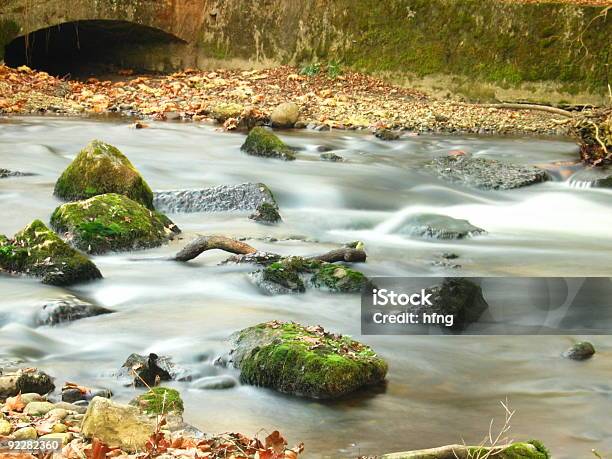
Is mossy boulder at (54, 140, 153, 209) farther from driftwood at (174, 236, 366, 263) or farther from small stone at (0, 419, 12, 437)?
small stone at (0, 419, 12, 437)

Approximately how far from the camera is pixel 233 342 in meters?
4.97

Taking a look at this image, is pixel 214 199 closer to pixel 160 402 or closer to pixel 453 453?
pixel 160 402

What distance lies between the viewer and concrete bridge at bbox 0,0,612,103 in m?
14.2

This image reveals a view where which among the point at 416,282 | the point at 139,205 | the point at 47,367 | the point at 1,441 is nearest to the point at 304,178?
the point at 139,205

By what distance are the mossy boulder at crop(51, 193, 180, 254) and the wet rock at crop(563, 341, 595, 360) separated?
3.19 metres

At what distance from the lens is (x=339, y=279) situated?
6086 mm

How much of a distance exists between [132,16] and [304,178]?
24.5ft

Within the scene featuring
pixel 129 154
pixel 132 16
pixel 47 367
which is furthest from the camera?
pixel 132 16

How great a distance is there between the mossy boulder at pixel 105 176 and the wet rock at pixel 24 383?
11.7ft

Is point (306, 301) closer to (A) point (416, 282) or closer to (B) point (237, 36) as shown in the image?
(A) point (416, 282)

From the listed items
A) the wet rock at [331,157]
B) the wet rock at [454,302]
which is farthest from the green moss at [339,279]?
the wet rock at [331,157]

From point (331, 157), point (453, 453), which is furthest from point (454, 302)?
point (331, 157)

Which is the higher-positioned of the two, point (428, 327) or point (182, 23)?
point (182, 23)

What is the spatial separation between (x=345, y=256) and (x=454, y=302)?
4.88 ft
